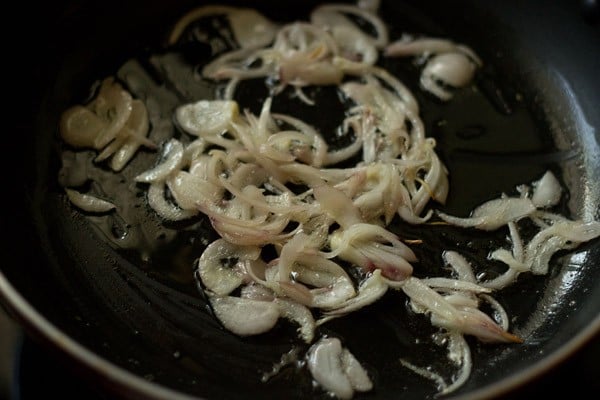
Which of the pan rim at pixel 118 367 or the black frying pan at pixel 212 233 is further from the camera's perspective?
the black frying pan at pixel 212 233

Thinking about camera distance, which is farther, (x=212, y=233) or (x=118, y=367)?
(x=212, y=233)

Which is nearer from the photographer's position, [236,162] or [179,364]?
[179,364]

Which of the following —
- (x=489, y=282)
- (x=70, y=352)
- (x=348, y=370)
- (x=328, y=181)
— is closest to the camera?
(x=70, y=352)

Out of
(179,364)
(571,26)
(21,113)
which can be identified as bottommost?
(179,364)

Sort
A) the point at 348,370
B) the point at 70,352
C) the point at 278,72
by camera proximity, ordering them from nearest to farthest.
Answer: the point at 70,352 < the point at 348,370 < the point at 278,72

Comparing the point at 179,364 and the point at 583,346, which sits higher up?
the point at 583,346

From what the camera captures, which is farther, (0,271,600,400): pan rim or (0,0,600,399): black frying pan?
(0,0,600,399): black frying pan

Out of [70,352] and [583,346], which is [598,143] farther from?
[70,352]

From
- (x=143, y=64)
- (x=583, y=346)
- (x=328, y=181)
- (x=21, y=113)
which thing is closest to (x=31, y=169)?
(x=21, y=113)
